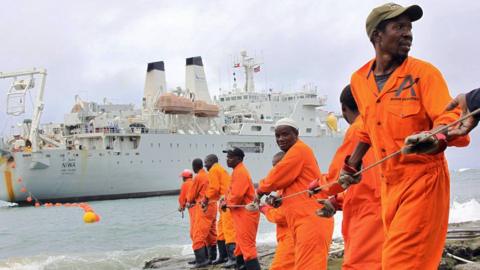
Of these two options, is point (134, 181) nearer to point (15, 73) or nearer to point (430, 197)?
point (15, 73)

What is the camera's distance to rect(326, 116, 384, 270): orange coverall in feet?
11.8

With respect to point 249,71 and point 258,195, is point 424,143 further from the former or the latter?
point 249,71

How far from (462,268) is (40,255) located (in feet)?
41.2

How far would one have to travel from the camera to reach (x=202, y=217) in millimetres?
8375

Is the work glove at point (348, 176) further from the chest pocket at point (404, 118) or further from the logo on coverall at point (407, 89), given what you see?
the logo on coverall at point (407, 89)

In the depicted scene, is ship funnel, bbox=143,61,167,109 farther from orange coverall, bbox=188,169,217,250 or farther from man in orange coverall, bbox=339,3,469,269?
man in orange coverall, bbox=339,3,469,269

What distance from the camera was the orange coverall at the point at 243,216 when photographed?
6.26 m

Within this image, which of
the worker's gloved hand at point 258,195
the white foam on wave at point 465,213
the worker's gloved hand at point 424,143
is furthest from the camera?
the white foam on wave at point 465,213

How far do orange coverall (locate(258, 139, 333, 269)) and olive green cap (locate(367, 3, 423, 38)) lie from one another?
174 cm

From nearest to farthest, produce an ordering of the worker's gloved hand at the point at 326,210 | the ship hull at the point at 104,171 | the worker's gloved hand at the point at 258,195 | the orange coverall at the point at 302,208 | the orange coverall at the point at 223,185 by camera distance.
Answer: the worker's gloved hand at the point at 326,210 → the orange coverall at the point at 302,208 → the worker's gloved hand at the point at 258,195 → the orange coverall at the point at 223,185 → the ship hull at the point at 104,171

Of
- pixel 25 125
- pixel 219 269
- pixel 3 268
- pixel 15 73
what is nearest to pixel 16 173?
pixel 25 125

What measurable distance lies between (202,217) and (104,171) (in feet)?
95.6

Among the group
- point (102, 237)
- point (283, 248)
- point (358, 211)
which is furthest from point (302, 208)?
point (102, 237)

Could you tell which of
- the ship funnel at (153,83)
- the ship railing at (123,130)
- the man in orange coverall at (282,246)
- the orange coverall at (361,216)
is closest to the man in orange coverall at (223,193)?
the man in orange coverall at (282,246)
